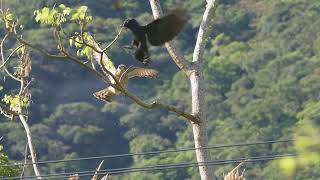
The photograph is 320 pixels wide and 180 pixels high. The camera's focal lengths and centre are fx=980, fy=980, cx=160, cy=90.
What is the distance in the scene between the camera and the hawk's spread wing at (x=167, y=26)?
4324mm

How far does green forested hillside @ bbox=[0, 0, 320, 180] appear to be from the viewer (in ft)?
113

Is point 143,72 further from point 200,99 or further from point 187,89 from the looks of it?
point 187,89

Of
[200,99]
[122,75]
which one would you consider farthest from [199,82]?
[122,75]

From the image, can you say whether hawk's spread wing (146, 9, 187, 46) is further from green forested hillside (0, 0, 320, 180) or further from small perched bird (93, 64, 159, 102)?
green forested hillside (0, 0, 320, 180)

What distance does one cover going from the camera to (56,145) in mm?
31688

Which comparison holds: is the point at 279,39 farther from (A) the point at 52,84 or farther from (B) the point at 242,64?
(A) the point at 52,84

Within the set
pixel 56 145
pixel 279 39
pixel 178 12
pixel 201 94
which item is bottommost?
pixel 178 12

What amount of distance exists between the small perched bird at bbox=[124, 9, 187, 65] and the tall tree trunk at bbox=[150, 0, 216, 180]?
1642 mm

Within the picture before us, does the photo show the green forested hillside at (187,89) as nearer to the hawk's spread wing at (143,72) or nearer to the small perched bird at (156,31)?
the hawk's spread wing at (143,72)

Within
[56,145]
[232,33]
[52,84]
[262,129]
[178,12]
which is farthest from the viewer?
[232,33]

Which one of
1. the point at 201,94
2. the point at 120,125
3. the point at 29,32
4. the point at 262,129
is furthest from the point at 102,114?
the point at 201,94

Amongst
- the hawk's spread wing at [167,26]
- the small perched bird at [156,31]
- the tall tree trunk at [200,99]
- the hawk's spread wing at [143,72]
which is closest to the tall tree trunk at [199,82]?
the tall tree trunk at [200,99]

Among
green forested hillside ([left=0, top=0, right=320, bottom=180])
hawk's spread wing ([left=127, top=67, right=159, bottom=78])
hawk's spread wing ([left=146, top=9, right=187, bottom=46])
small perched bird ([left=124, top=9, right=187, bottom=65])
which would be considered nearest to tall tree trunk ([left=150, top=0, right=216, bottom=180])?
hawk's spread wing ([left=127, top=67, right=159, bottom=78])

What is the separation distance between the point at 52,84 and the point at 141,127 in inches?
214
